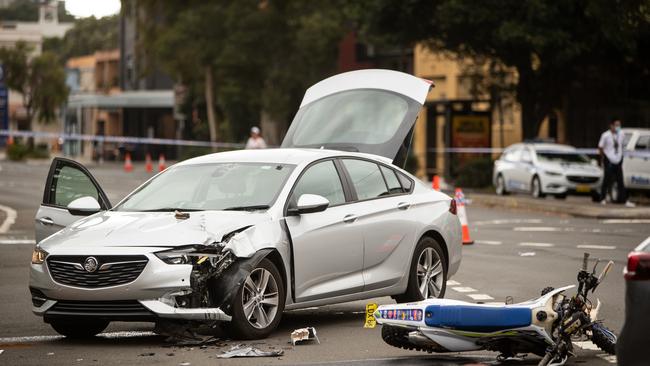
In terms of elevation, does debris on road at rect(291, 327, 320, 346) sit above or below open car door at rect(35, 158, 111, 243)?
below

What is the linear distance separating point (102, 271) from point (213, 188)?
63.2 inches

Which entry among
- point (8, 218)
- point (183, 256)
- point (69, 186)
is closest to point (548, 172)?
point (8, 218)

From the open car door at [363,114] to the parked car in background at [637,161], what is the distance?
46.1 feet

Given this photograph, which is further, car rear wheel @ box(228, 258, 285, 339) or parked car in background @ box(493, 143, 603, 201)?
parked car in background @ box(493, 143, 603, 201)

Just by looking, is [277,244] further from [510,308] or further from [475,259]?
[475,259]

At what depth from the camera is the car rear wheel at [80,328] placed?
1128 centimetres

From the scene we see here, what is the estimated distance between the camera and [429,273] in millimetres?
13031

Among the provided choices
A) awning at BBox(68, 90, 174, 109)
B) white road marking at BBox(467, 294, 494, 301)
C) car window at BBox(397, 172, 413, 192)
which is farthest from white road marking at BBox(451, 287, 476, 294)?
awning at BBox(68, 90, 174, 109)

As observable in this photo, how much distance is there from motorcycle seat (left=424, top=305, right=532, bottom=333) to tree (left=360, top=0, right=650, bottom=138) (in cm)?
2793

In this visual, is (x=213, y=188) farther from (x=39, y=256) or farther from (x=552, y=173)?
(x=552, y=173)

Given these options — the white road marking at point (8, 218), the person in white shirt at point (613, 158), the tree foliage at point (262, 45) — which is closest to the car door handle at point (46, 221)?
the white road marking at point (8, 218)

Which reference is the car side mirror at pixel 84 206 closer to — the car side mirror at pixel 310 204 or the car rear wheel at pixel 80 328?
the car rear wheel at pixel 80 328

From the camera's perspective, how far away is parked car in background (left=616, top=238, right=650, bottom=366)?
7348mm

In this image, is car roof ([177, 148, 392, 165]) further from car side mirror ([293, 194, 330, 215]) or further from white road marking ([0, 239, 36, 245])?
white road marking ([0, 239, 36, 245])
